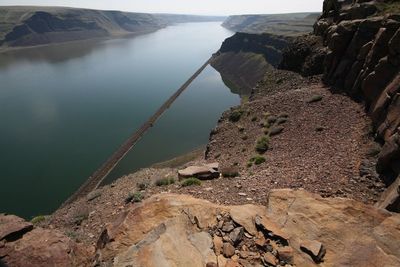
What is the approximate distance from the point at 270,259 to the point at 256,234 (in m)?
1.25

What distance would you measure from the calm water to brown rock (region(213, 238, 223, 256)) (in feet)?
124

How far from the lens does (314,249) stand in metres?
11.5

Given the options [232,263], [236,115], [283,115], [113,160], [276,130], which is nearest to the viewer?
[232,263]

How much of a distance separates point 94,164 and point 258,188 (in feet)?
140

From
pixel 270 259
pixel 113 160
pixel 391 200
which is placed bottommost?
pixel 113 160

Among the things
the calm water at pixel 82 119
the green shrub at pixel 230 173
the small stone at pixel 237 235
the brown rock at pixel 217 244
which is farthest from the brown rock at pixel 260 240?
the calm water at pixel 82 119

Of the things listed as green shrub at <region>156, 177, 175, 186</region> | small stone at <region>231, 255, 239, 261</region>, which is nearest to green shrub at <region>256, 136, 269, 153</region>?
green shrub at <region>156, 177, 175, 186</region>

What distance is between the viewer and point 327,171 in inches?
786

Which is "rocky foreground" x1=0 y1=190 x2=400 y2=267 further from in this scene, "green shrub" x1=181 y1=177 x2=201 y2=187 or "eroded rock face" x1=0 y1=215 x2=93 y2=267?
"green shrub" x1=181 y1=177 x2=201 y2=187

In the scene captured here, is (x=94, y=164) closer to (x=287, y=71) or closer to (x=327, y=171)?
(x=287, y=71)

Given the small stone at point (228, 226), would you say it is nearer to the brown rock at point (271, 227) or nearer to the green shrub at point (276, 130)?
the brown rock at point (271, 227)

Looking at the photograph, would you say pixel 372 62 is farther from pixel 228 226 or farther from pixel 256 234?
pixel 228 226

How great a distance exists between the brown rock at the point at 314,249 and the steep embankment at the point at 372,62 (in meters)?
5.19

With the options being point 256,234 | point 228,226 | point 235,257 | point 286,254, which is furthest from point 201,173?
point 286,254
